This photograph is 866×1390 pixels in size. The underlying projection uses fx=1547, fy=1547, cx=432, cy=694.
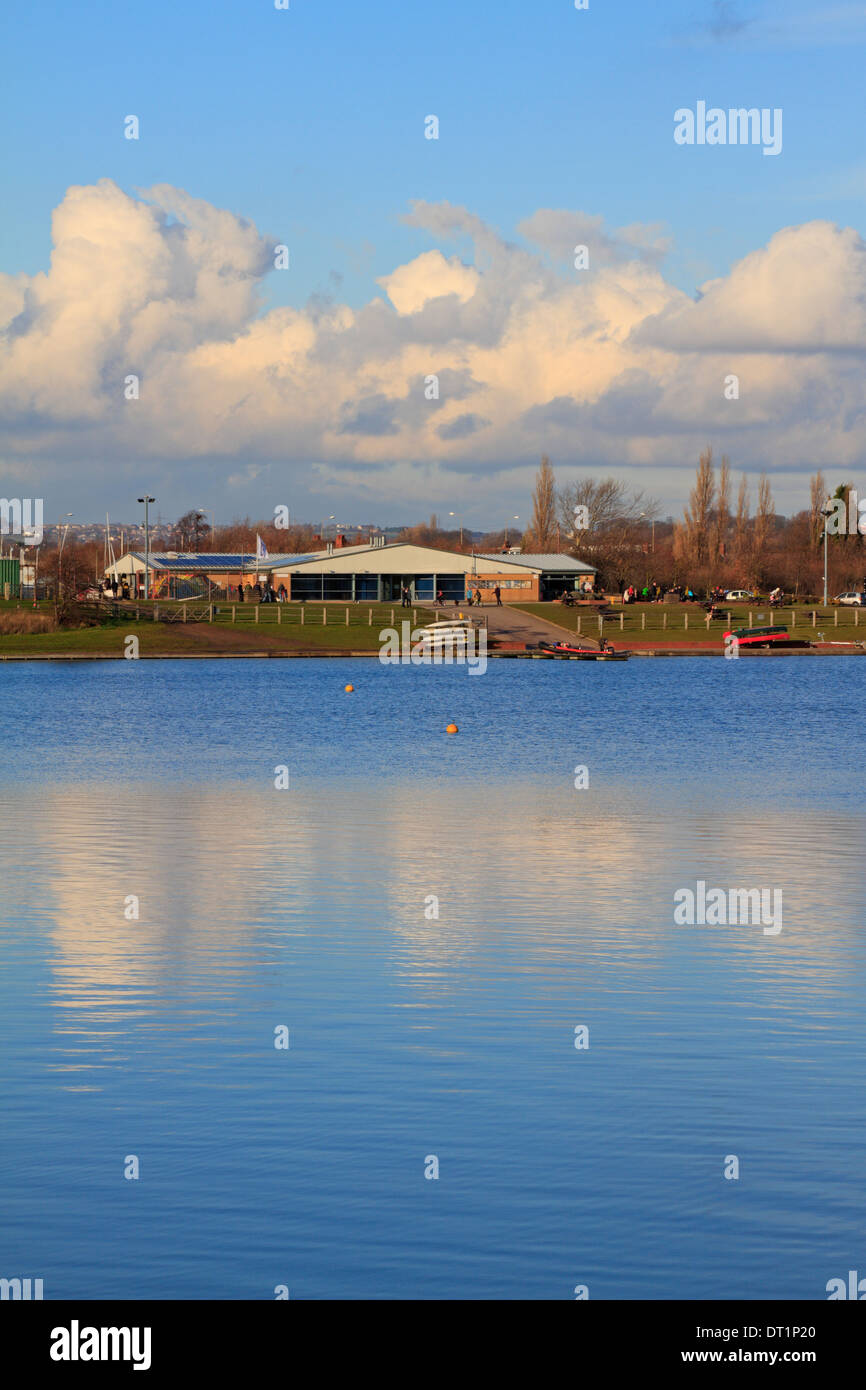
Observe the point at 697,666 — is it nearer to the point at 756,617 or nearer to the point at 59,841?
the point at 756,617

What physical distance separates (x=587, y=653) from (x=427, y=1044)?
8351 cm

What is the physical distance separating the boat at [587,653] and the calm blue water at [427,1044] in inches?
2532

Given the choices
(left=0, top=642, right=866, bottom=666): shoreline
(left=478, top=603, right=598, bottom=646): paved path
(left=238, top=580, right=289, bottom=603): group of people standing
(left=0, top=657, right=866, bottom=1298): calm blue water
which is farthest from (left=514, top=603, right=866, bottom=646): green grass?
(left=0, top=657, right=866, bottom=1298): calm blue water

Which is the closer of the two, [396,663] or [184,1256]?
[184,1256]

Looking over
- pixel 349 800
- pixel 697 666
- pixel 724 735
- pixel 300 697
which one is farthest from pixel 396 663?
pixel 349 800

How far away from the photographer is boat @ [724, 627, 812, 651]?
4046 inches

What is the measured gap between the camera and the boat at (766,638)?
10276 cm

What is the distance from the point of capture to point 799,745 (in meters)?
43.7

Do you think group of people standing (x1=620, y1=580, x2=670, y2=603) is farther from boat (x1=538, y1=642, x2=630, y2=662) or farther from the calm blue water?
the calm blue water

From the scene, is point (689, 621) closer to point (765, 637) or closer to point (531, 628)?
point (531, 628)

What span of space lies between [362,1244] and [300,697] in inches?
2195

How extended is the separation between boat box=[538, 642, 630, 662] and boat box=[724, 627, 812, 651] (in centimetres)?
907

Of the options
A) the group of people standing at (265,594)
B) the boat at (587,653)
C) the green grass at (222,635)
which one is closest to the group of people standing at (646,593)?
the green grass at (222,635)

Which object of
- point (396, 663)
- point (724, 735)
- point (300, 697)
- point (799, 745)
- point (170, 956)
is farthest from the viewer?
point (396, 663)
